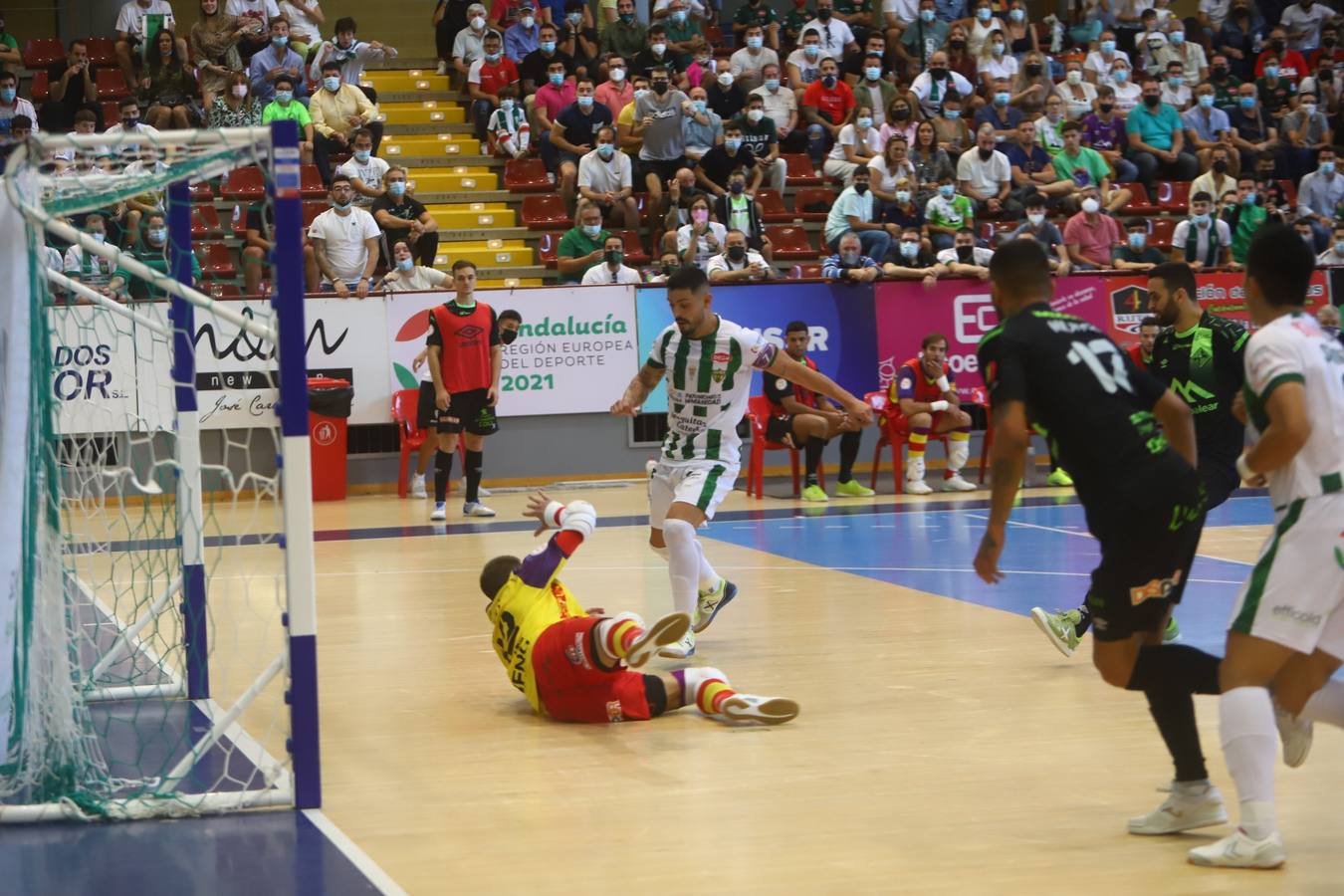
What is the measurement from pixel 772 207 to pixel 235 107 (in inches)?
277

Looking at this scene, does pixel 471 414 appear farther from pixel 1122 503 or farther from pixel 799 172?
pixel 1122 503

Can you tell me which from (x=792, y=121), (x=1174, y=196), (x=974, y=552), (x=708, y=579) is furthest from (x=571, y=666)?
(x=1174, y=196)

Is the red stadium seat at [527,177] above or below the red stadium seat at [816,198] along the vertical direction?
above

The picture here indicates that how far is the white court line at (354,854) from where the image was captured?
191 inches

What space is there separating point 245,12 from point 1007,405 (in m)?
18.8

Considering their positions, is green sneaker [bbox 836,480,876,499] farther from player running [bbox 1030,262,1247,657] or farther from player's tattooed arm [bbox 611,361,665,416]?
player running [bbox 1030,262,1247,657]

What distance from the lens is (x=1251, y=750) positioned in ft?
15.6

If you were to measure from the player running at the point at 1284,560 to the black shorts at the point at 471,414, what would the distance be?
1189 centimetres

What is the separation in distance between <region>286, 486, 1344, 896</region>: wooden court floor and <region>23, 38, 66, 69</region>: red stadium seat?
15.6 meters

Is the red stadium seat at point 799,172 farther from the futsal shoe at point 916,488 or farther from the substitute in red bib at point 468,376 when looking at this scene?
the substitute in red bib at point 468,376

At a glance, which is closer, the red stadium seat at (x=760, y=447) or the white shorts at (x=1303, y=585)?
the white shorts at (x=1303, y=585)

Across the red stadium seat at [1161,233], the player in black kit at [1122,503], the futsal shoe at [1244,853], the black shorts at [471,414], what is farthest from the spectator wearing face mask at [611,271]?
the futsal shoe at [1244,853]

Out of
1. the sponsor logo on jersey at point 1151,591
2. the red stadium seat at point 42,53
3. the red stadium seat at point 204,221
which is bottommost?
the sponsor logo on jersey at point 1151,591

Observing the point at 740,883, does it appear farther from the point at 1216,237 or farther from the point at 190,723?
the point at 1216,237
